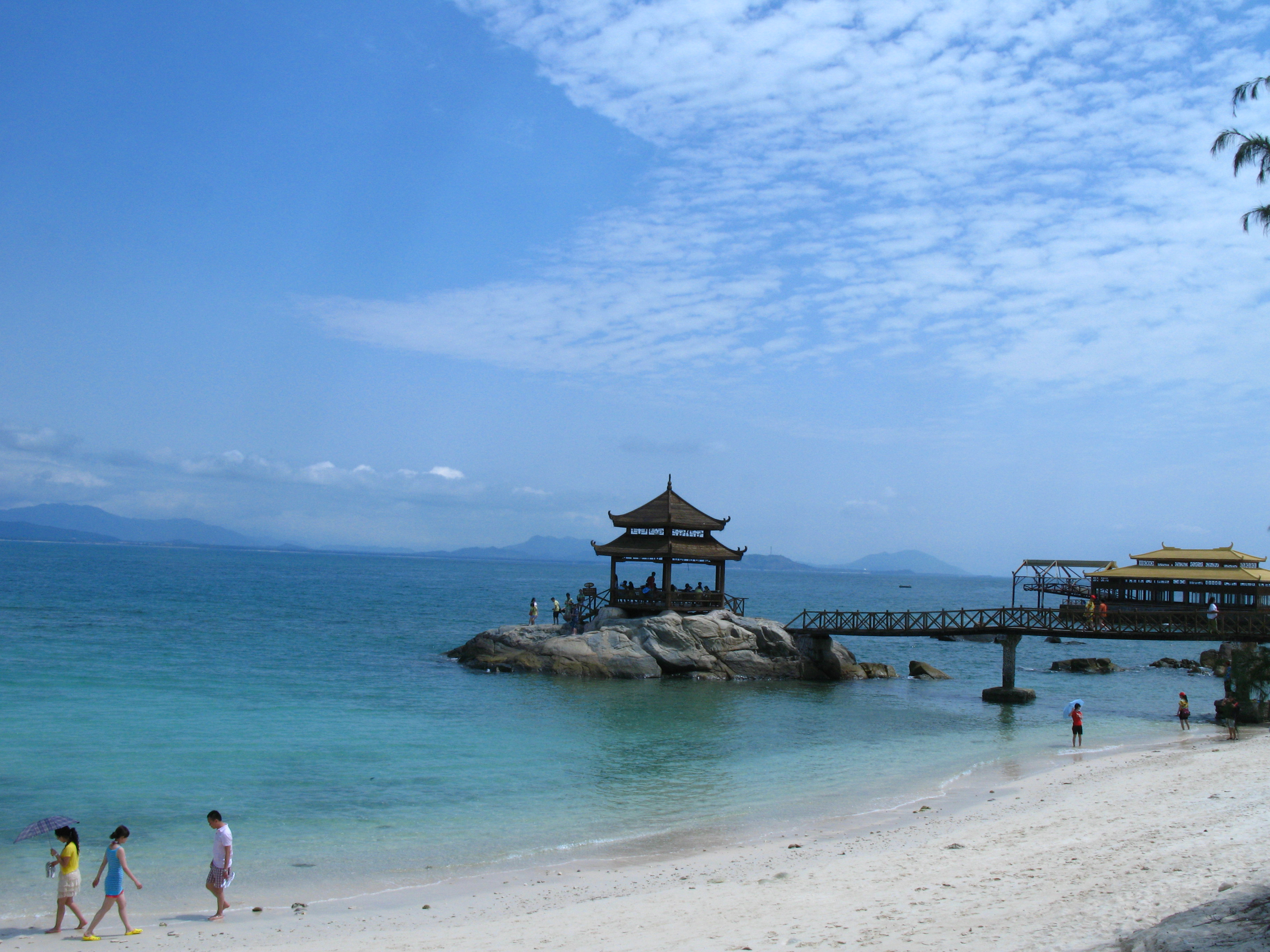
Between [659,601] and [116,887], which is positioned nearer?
[116,887]

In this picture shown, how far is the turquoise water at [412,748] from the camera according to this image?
13.9 metres

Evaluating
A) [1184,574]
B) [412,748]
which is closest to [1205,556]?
[1184,574]

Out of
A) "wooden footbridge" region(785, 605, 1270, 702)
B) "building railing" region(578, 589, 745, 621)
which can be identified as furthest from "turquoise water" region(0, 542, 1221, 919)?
"building railing" region(578, 589, 745, 621)

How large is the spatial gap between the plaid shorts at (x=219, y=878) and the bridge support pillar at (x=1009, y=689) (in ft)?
93.8

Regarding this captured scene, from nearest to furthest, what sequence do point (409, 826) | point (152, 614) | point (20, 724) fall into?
point (409, 826)
point (20, 724)
point (152, 614)

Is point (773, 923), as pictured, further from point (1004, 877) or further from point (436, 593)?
point (436, 593)

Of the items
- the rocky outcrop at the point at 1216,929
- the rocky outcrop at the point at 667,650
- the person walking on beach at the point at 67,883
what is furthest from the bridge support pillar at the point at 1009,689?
the person walking on beach at the point at 67,883

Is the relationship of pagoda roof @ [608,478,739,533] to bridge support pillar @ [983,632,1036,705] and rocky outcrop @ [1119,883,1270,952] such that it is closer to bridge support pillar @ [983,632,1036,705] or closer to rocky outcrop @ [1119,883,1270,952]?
bridge support pillar @ [983,632,1036,705]

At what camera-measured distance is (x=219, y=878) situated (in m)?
10.8

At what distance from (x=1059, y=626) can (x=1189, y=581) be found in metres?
21.3

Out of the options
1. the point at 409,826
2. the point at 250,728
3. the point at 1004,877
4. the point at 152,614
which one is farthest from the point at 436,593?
the point at 1004,877

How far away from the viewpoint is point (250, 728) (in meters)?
22.8

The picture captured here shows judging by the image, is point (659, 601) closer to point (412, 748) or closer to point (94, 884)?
point (412, 748)

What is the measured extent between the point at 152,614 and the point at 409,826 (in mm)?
47829
